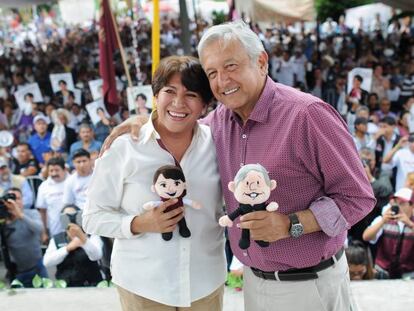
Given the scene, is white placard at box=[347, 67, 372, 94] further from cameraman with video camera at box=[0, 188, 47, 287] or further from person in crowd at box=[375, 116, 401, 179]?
cameraman with video camera at box=[0, 188, 47, 287]

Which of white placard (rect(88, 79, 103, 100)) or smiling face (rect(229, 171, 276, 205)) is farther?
white placard (rect(88, 79, 103, 100))

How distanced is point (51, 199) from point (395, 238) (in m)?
3.15

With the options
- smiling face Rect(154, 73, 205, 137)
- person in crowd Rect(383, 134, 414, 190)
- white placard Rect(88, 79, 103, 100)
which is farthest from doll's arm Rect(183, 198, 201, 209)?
white placard Rect(88, 79, 103, 100)

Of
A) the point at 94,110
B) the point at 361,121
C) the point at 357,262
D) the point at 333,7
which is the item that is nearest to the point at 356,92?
the point at 361,121

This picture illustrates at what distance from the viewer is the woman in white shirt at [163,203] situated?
1672 mm

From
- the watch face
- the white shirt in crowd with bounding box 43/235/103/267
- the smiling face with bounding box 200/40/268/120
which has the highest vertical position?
the smiling face with bounding box 200/40/268/120

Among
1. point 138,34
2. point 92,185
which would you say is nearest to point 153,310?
point 92,185

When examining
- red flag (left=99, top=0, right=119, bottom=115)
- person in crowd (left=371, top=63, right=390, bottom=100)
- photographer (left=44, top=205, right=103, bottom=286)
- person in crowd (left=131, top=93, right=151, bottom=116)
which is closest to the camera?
photographer (left=44, top=205, right=103, bottom=286)

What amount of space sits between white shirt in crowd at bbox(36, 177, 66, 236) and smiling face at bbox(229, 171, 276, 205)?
3512 mm

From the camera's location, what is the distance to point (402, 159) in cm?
502

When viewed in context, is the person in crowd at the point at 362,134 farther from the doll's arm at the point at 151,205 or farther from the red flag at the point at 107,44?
the doll's arm at the point at 151,205

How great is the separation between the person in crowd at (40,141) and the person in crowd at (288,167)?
513cm

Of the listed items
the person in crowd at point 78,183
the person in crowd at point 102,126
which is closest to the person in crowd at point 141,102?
the person in crowd at point 102,126

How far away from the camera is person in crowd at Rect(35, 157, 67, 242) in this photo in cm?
476
